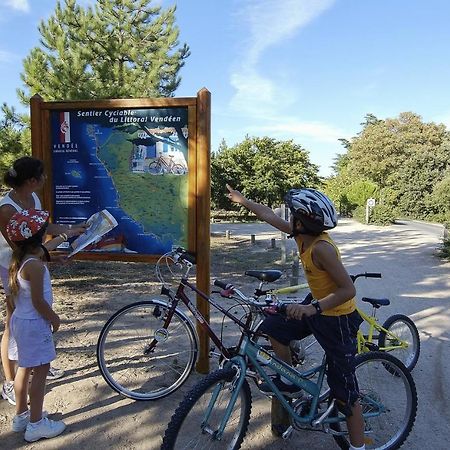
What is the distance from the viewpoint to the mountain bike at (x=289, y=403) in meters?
2.36

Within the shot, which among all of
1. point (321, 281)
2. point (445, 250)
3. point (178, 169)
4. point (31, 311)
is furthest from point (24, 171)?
point (445, 250)

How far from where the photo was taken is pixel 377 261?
39.0 feet

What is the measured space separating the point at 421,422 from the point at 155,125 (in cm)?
319

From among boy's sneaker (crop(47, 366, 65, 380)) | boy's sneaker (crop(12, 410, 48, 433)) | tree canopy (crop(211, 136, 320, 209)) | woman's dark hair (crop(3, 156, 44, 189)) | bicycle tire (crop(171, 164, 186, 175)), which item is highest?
tree canopy (crop(211, 136, 320, 209))

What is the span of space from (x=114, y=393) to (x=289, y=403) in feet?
5.18

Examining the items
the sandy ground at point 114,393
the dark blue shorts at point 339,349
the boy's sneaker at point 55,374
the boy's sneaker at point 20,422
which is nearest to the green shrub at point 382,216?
the sandy ground at point 114,393

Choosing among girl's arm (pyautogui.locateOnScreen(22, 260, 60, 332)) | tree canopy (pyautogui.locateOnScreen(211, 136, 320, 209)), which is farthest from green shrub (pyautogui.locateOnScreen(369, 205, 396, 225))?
girl's arm (pyautogui.locateOnScreen(22, 260, 60, 332))

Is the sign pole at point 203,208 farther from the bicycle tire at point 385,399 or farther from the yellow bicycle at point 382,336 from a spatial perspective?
the bicycle tire at point 385,399

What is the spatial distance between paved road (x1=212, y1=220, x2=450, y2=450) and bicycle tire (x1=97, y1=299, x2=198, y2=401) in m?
0.74

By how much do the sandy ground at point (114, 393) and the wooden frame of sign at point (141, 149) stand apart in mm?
880

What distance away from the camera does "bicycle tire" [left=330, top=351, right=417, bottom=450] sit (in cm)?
279

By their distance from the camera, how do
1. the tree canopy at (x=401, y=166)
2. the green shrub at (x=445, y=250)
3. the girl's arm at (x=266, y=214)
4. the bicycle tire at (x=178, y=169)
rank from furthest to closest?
1. the tree canopy at (x=401, y=166)
2. the green shrub at (x=445, y=250)
3. the bicycle tire at (x=178, y=169)
4. the girl's arm at (x=266, y=214)

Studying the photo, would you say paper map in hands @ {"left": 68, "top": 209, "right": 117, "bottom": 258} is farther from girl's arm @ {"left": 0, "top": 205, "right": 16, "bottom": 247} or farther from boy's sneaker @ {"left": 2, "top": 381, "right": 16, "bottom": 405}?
boy's sneaker @ {"left": 2, "top": 381, "right": 16, "bottom": 405}

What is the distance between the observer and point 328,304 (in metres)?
2.32
